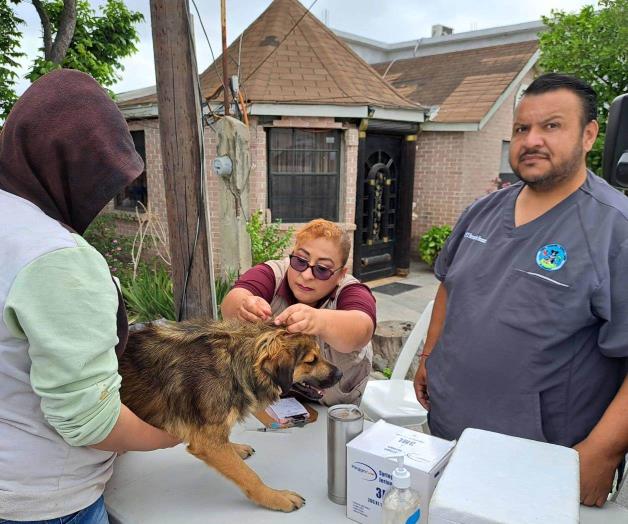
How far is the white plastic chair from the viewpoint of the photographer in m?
3.24

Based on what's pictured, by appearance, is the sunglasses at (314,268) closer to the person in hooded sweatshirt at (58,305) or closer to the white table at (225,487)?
the white table at (225,487)

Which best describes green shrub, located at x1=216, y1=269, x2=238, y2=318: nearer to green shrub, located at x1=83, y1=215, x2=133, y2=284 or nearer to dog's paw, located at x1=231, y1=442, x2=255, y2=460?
dog's paw, located at x1=231, y1=442, x2=255, y2=460

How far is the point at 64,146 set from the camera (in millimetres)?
1250

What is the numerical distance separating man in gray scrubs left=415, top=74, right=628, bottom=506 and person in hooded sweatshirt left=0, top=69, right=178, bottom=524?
133cm

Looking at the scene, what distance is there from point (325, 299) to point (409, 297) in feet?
24.0

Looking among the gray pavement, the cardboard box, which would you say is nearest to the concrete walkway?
the gray pavement

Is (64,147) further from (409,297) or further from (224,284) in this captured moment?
(409,297)

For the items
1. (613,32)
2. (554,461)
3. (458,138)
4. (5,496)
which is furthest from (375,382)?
(458,138)

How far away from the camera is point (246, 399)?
1.84 metres

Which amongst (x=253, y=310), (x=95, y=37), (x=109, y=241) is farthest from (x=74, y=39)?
(x=253, y=310)

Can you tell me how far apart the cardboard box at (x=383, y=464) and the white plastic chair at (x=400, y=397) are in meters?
1.60

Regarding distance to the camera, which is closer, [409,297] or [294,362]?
[294,362]

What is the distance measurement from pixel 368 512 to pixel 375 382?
217 cm

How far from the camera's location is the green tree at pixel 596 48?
8102 millimetres
